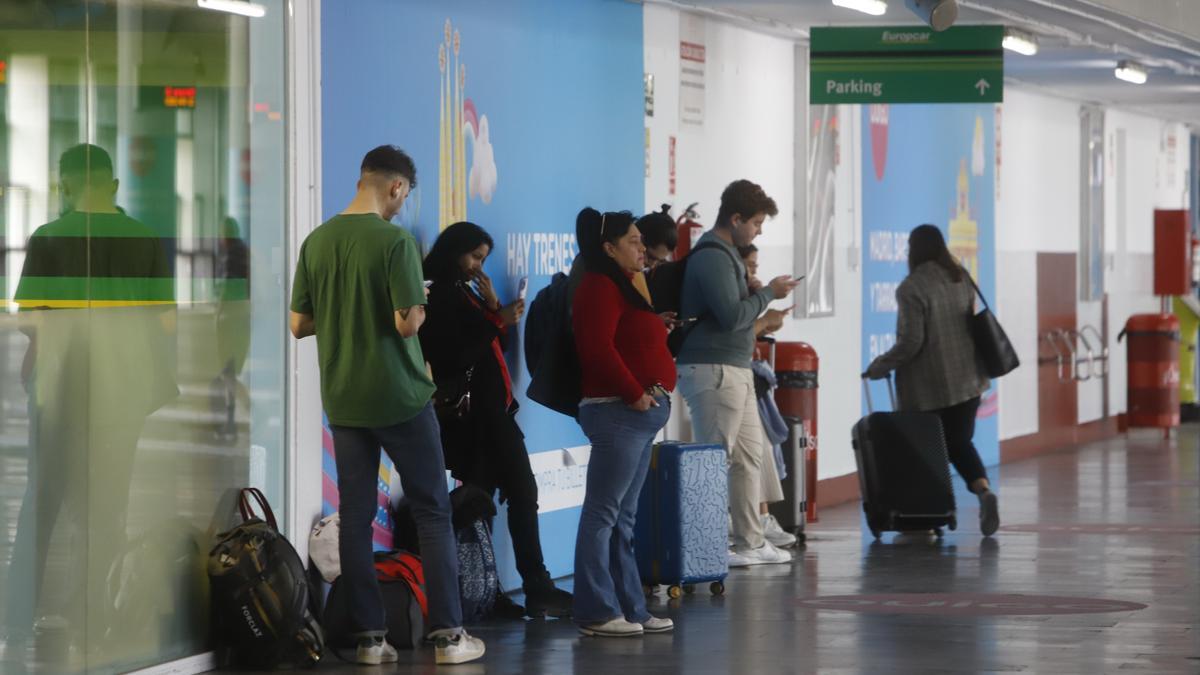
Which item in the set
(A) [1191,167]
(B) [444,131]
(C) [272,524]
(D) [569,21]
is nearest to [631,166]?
(D) [569,21]

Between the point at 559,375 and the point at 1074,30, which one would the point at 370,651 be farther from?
the point at 1074,30

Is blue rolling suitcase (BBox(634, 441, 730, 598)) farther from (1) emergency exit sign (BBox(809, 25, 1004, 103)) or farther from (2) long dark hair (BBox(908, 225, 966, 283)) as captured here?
(1) emergency exit sign (BBox(809, 25, 1004, 103))

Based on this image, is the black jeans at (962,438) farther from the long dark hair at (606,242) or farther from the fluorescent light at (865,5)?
the long dark hair at (606,242)

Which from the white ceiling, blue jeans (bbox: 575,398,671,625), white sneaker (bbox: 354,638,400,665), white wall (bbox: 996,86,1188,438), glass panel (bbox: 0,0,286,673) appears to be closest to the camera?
glass panel (bbox: 0,0,286,673)

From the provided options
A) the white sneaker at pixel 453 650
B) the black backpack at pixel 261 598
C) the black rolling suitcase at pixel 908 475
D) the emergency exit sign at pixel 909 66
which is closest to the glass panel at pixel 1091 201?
the emergency exit sign at pixel 909 66

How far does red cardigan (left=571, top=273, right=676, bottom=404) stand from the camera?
7367 millimetres

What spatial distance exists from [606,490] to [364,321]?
123cm

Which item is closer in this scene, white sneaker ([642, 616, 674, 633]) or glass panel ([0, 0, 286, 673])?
glass panel ([0, 0, 286, 673])

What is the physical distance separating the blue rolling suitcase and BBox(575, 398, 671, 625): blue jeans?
106 centimetres

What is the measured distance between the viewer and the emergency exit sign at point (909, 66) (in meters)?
11.5

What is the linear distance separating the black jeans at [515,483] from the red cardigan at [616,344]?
79 centimetres

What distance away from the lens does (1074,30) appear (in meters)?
12.6

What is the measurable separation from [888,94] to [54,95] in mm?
6244

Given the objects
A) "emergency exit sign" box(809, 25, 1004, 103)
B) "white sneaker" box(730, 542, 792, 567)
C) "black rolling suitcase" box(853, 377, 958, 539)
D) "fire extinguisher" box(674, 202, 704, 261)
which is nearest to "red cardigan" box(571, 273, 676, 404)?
"white sneaker" box(730, 542, 792, 567)
